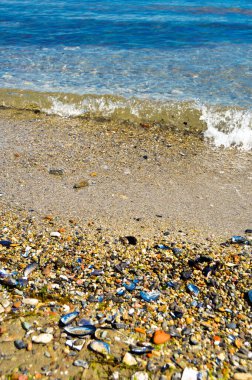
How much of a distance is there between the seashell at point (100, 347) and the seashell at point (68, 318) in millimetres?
243

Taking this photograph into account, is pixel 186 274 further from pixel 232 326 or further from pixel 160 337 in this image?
pixel 160 337

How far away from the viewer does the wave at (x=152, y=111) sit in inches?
266

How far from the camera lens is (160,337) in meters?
2.83

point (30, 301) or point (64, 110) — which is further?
point (64, 110)

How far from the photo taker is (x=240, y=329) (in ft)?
9.73

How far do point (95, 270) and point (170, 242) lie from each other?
0.85 meters

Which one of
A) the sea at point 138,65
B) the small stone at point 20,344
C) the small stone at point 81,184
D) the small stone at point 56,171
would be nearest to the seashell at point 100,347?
the small stone at point 20,344

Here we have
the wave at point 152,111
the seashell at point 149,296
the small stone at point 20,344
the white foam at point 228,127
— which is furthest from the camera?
the wave at point 152,111

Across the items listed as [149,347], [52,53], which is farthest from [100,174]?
[52,53]

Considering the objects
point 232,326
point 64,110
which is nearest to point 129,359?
point 232,326

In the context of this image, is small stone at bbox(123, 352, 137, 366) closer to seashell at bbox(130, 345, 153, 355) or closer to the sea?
seashell at bbox(130, 345, 153, 355)

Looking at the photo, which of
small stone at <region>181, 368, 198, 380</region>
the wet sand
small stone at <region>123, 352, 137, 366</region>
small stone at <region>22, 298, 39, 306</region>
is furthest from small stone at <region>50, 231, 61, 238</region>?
small stone at <region>181, 368, 198, 380</region>

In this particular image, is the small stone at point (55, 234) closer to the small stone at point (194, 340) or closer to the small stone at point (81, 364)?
the small stone at point (81, 364)

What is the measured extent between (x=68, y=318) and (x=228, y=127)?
4832 mm
